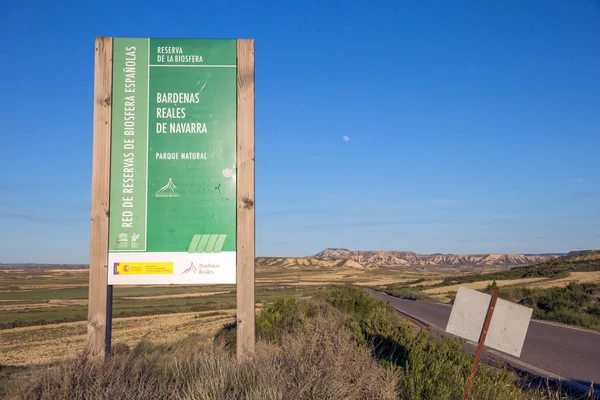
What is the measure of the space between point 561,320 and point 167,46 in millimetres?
18578

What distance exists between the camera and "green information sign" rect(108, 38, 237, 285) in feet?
18.5

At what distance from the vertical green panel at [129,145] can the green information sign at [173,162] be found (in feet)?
0.04

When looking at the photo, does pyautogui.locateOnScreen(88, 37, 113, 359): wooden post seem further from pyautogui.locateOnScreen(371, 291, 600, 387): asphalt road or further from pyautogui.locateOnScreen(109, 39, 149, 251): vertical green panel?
pyautogui.locateOnScreen(371, 291, 600, 387): asphalt road

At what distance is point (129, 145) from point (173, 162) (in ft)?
1.83

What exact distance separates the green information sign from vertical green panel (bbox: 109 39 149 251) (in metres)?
0.01

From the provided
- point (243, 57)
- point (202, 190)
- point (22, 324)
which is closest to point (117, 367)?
point (202, 190)

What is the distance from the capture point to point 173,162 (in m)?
5.79

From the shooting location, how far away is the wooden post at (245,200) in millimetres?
5605

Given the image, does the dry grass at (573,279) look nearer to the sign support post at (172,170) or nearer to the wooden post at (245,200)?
the wooden post at (245,200)

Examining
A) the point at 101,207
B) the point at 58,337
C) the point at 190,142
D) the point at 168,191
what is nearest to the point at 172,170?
the point at 168,191

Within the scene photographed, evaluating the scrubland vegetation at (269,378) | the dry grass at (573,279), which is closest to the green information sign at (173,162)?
the scrubland vegetation at (269,378)

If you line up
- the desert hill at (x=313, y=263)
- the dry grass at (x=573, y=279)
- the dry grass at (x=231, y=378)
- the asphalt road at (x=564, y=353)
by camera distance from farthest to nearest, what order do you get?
the desert hill at (x=313, y=263) → the dry grass at (x=573, y=279) → the asphalt road at (x=564, y=353) → the dry grass at (x=231, y=378)

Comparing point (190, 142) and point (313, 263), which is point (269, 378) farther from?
point (313, 263)

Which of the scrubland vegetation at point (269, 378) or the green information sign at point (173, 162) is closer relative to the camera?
the scrubland vegetation at point (269, 378)
